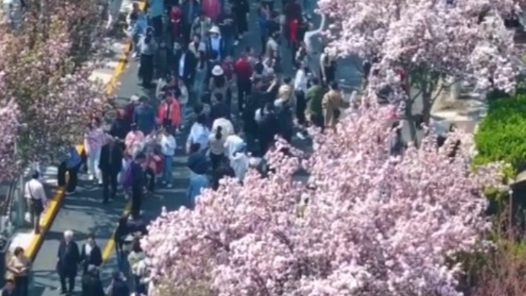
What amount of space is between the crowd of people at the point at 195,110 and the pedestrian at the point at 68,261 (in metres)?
0.01

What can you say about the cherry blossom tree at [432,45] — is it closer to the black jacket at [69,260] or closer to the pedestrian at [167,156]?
the pedestrian at [167,156]

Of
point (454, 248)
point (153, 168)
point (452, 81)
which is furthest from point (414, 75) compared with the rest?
point (454, 248)

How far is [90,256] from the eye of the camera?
107 feet

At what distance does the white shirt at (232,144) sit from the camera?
119ft

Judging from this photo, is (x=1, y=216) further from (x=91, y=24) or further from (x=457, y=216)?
(x=457, y=216)

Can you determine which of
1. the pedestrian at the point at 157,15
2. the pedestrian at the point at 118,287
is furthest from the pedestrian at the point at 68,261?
the pedestrian at the point at 157,15

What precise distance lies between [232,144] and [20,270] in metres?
5.69

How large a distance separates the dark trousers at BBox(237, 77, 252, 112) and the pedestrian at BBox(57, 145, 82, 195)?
449 centimetres

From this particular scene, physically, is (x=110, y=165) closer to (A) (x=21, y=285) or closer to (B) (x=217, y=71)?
(A) (x=21, y=285)

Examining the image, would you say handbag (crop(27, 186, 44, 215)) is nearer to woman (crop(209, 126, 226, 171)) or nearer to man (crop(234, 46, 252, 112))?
woman (crop(209, 126, 226, 171))

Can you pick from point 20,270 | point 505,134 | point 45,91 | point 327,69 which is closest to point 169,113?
point 327,69

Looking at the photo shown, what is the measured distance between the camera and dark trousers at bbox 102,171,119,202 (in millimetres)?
36094

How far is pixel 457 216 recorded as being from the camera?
25469mm

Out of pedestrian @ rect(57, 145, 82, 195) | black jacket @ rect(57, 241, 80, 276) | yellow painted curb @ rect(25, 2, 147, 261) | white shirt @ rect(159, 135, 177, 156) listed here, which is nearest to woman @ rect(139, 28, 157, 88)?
yellow painted curb @ rect(25, 2, 147, 261)
